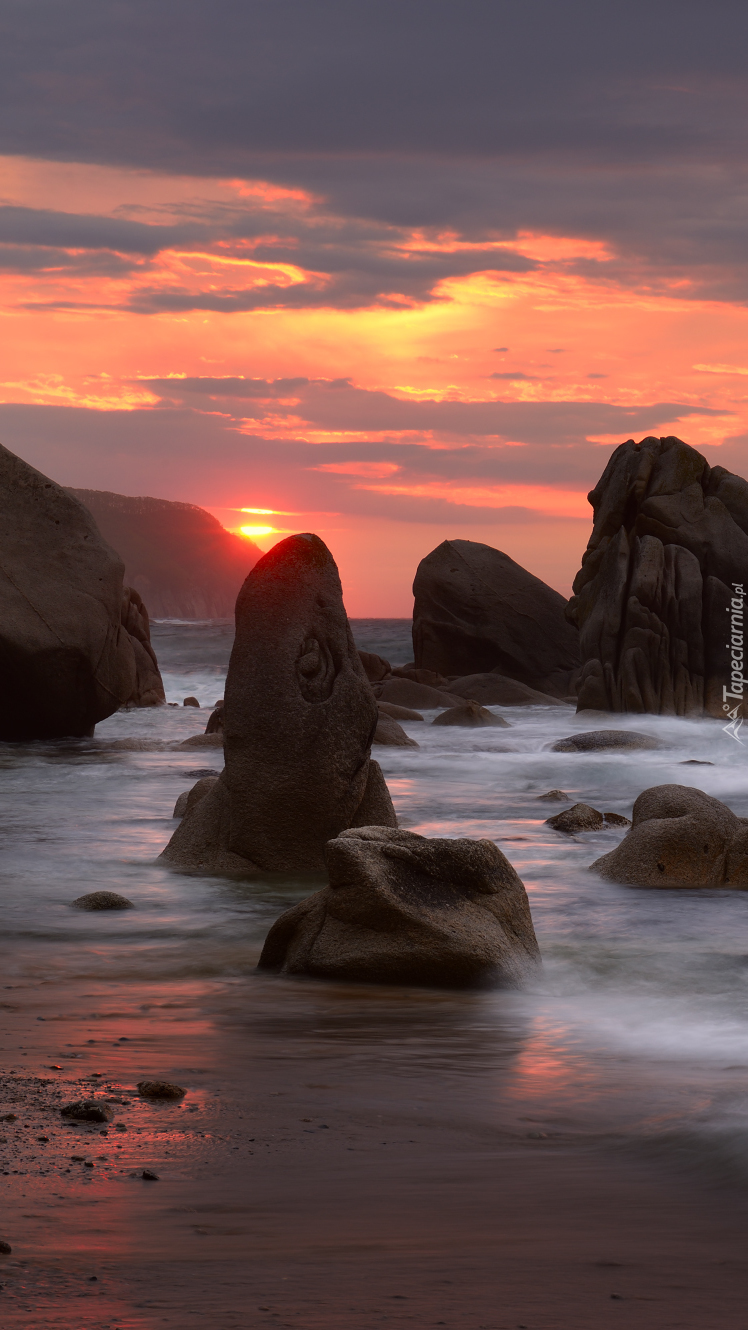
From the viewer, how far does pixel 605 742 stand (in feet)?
66.5

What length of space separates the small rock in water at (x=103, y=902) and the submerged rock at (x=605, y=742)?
1285 centimetres

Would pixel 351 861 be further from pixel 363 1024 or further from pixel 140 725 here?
pixel 140 725

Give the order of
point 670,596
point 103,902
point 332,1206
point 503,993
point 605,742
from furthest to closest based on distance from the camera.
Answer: point 670,596 < point 605,742 < point 103,902 < point 503,993 < point 332,1206

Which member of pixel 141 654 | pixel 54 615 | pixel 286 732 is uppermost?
pixel 54 615

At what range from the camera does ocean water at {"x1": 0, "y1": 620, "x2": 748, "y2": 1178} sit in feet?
14.0

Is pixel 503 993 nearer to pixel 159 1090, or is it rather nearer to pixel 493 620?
pixel 159 1090

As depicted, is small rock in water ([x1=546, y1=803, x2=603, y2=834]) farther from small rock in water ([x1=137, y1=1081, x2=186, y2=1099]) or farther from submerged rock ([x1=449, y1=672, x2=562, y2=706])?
submerged rock ([x1=449, y1=672, x2=562, y2=706])

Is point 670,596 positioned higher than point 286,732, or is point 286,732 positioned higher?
point 670,596

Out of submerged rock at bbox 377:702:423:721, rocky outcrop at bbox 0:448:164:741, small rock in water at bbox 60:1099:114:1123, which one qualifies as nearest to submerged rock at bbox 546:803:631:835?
small rock in water at bbox 60:1099:114:1123

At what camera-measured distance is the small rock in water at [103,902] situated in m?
7.82

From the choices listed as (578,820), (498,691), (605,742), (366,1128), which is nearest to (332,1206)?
(366,1128)

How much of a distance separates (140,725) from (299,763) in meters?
15.6

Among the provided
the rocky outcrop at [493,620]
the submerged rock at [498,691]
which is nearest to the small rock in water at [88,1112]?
the submerged rock at [498,691]

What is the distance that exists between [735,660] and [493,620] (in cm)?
933
